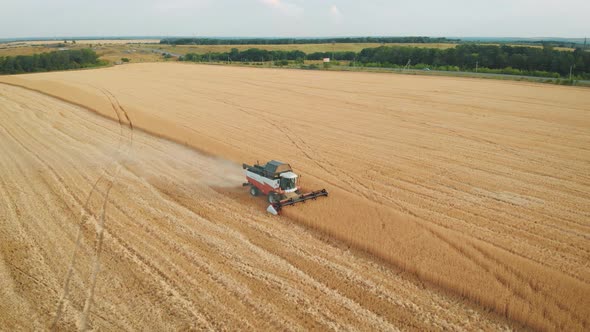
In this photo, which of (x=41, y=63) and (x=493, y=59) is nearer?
(x=493, y=59)

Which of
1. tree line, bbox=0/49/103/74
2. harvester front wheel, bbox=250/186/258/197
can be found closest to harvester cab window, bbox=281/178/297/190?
harvester front wheel, bbox=250/186/258/197

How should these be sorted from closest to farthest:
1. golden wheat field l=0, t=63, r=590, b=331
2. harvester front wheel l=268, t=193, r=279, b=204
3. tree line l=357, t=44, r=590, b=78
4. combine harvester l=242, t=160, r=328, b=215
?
1. golden wheat field l=0, t=63, r=590, b=331
2. combine harvester l=242, t=160, r=328, b=215
3. harvester front wheel l=268, t=193, r=279, b=204
4. tree line l=357, t=44, r=590, b=78

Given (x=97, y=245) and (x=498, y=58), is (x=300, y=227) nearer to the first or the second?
(x=97, y=245)

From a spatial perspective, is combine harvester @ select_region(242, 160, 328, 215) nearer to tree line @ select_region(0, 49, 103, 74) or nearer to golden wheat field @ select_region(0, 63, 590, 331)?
golden wheat field @ select_region(0, 63, 590, 331)

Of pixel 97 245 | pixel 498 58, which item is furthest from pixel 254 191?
pixel 498 58

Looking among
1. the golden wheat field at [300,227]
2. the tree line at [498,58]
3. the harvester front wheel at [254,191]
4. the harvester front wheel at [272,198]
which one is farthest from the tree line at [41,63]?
the harvester front wheel at [272,198]

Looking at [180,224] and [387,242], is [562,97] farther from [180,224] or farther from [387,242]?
[180,224]
